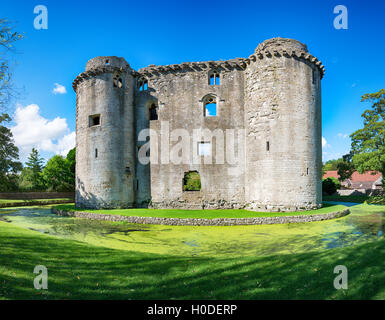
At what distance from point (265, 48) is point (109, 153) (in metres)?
13.5

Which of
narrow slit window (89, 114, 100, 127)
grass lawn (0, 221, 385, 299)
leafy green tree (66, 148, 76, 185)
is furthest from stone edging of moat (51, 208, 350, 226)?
leafy green tree (66, 148, 76, 185)

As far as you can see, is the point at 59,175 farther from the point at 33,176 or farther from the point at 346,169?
the point at 346,169

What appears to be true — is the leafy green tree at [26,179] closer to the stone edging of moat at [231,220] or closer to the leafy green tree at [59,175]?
the leafy green tree at [59,175]

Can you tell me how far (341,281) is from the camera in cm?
432

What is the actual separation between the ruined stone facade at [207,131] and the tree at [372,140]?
684 cm

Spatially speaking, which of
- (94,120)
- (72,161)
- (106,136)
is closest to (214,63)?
(106,136)

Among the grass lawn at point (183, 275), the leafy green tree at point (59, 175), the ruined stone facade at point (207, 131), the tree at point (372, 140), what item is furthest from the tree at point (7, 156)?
the tree at point (372, 140)

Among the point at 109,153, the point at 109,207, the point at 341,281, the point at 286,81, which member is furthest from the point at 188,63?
the point at 341,281

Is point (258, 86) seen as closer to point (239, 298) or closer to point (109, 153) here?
point (109, 153)

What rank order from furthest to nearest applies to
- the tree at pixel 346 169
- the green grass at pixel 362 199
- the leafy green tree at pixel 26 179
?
1. the leafy green tree at pixel 26 179
2. the tree at pixel 346 169
3. the green grass at pixel 362 199

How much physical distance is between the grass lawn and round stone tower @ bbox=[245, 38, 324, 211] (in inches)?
350

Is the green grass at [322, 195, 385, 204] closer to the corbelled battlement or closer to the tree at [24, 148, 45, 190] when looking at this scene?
the corbelled battlement

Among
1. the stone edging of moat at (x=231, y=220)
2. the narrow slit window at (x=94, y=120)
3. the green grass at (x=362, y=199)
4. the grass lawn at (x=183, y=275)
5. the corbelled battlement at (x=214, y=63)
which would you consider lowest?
the green grass at (x=362, y=199)

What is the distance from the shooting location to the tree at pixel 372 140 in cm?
2044
